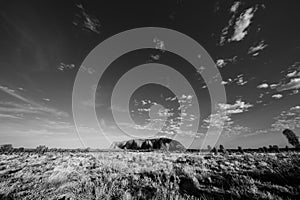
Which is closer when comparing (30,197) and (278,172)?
(30,197)

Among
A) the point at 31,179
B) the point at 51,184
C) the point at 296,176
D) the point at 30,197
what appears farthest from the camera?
the point at 31,179

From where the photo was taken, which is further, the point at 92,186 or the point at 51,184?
the point at 51,184

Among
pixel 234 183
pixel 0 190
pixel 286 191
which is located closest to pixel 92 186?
pixel 0 190

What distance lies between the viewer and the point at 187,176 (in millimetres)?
6766

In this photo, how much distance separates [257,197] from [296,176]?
301 centimetres

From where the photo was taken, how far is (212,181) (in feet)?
19.9

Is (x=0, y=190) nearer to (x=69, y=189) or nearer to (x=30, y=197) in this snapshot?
(x=30, y=197)

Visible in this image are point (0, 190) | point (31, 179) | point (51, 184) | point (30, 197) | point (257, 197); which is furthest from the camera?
point (31, 179)

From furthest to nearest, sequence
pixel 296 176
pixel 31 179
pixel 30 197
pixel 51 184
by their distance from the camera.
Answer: pixel 31 179 → pixel 51 184 → pixel 296 176 → pixel 30 197

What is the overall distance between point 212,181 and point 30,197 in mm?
7107

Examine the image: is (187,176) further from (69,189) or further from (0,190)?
(0,190)

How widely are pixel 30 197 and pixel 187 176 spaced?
6.43 m

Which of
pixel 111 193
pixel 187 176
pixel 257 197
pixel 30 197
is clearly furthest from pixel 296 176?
pixel 30 197

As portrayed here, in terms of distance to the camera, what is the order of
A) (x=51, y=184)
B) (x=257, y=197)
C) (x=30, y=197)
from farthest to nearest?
(x=51, y=184) → (x=30, y=197) → (x=257, y=197)
